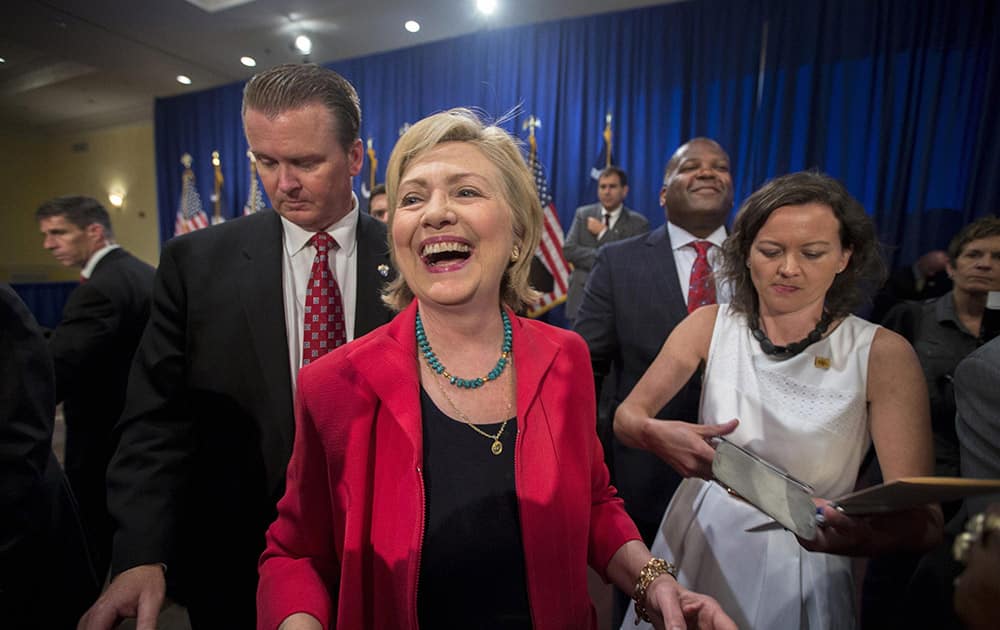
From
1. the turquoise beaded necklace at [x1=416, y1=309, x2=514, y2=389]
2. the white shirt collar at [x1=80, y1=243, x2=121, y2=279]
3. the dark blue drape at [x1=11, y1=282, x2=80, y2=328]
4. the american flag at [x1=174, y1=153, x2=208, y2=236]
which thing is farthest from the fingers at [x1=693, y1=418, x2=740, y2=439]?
the american flag at [x1=174, y1=153, x2=208, y2=236]

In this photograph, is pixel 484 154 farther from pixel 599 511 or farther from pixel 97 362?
pixel 97 362

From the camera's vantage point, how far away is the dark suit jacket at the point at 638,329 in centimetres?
180

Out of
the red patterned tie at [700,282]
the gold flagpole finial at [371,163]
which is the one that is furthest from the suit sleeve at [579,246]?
the red patterned tie at [700,282]

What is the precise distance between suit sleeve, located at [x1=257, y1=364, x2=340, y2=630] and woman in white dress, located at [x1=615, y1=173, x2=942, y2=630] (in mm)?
835

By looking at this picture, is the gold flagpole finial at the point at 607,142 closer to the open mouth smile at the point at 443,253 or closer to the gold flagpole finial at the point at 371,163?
the gold flagpole finial at the point at 371,163

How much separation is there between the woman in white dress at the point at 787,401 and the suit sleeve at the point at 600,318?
0.55m

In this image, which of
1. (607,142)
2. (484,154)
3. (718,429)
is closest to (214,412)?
(484,154)

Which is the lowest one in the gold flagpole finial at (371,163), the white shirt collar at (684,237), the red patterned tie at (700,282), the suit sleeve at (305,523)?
the suit sleeve at (305,523)

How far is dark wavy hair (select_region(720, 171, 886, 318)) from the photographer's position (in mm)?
1241

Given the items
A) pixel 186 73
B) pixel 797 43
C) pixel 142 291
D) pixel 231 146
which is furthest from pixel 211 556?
pixel 231 146

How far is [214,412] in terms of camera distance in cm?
129

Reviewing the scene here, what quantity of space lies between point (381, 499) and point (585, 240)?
4532mm

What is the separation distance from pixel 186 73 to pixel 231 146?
1386 millimetres

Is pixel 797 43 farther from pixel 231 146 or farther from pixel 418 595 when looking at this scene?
pixel 231 146
